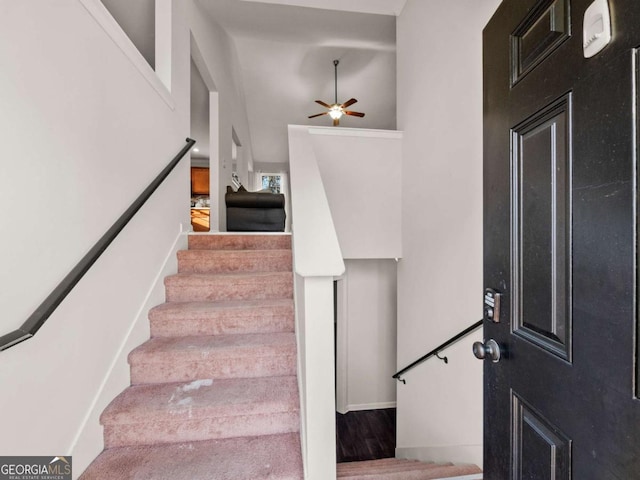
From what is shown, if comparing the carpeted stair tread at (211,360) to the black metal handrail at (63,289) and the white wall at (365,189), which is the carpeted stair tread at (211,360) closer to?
the black metal handrail at (63,289)

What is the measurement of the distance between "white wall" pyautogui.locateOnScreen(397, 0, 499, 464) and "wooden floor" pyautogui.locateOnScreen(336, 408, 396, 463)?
646 millimetres

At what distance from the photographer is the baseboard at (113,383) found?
1.16 meters

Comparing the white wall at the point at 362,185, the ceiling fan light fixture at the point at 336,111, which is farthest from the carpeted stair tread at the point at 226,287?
→ the ceiling fan light fixture at the point at 336,111

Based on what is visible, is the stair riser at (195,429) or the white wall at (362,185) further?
the white wall at (362,185)

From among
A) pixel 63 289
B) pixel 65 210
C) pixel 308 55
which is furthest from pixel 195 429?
pixel 308 55

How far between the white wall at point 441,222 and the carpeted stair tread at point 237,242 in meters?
1.23

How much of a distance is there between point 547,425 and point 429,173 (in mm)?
1895

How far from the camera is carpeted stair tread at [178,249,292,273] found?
7.64ft

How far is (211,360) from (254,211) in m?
2.49

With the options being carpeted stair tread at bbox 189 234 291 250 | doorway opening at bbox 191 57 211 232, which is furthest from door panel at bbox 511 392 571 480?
doorway opening at bbox 191 57 211 232

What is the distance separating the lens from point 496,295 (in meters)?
0.82

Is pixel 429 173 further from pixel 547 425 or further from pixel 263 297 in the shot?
pixel 547 425

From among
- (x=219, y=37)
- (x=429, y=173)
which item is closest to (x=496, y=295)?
(x=429, y=173)

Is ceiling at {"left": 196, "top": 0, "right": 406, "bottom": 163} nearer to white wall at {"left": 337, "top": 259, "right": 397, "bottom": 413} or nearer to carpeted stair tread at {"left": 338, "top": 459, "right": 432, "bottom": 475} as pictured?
white wall at {"left": 337, "top": 259, "right": 397, "bottom": 413}
